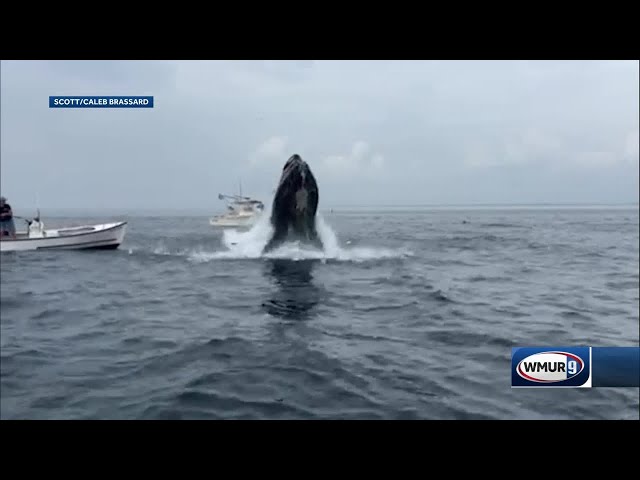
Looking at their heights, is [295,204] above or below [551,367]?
above

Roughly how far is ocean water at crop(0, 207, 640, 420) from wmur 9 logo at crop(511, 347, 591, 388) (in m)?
1.65

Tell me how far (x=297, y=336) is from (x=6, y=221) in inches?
1019

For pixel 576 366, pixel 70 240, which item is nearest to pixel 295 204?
pixel 70 240

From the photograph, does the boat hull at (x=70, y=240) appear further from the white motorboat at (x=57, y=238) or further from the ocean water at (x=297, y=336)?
the ocean water at (x=297, y=336)

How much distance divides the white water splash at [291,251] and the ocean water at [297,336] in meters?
1.97

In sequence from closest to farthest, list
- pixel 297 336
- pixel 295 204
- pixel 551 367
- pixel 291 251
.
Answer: pixel 551 367, pixel 297 336, pixel 295 204, pixel 291 251

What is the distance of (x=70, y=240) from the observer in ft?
89.0

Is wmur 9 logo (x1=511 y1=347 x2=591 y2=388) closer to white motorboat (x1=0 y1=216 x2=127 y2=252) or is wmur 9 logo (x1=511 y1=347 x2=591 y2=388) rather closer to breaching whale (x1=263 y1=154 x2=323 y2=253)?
breaching whale (x1=263 y1=154 x2=323 y2=253)

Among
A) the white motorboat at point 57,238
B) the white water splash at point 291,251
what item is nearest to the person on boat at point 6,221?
the white motorboat at point 57,238

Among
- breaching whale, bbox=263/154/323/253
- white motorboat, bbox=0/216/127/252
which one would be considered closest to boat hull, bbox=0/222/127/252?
white motorboat, bbox=0/216/127/252

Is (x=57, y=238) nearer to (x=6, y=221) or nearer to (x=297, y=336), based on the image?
(x=6, y=221)

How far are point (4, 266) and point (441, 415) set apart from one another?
27034 millimetres

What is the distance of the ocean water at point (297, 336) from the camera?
254 inches
